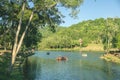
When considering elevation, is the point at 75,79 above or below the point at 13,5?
below

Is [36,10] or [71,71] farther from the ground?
[36,10]

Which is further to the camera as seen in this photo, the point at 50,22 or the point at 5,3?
the point at 50,22

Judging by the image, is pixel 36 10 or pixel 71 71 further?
pixel 71 71

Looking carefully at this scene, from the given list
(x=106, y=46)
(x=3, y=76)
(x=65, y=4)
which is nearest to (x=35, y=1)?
(x=65, y=4)

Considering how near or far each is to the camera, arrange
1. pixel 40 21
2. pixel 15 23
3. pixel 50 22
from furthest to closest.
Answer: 1. pixel 15 23
2. pixel 40 21
3. pixel 50 22

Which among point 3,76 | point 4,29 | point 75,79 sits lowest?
point 75,79

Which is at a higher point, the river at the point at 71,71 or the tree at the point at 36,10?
the tree at the point at 36,10

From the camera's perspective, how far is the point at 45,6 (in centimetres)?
3366

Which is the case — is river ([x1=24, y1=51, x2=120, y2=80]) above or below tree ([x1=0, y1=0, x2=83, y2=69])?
below

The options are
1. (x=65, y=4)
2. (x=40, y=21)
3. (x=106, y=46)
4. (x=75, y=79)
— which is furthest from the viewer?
(x=106, y=46)

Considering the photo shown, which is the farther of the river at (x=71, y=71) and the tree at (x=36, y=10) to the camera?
the river at (x=71, y=71)

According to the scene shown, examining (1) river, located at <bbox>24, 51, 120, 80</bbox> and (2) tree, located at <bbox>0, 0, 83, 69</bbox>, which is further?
(1) river, located at <bbox>24, 51, 120, 80</bbox>

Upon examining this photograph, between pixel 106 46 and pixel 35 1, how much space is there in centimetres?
13452

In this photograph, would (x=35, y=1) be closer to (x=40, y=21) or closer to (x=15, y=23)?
(x=40, y=21)
